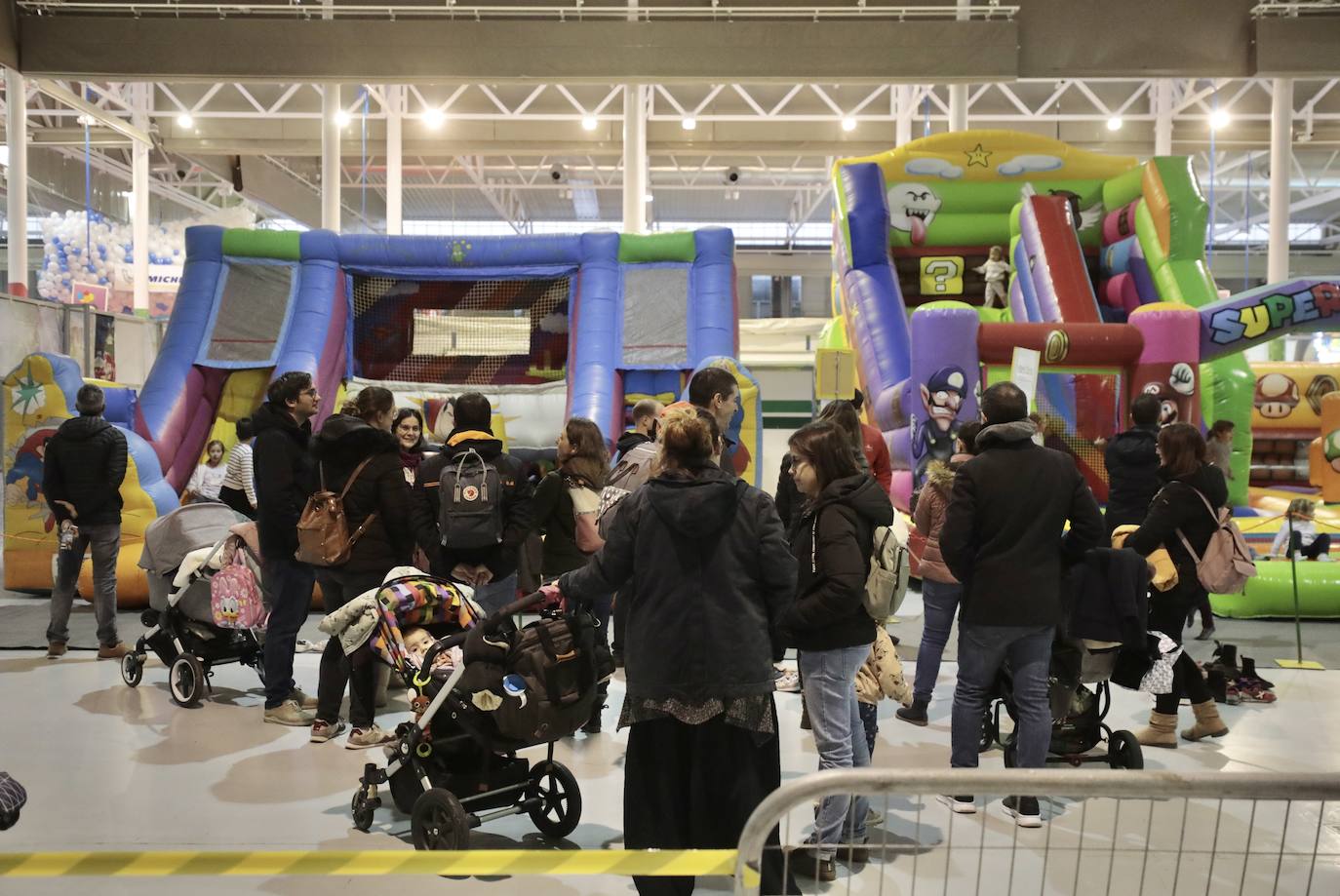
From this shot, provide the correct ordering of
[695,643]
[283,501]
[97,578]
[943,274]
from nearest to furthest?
[695,643], [283,501], [97,578], [943,274]

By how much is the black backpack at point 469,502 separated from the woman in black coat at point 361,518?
24 centimetres

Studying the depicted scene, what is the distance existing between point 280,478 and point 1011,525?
8.64 feet

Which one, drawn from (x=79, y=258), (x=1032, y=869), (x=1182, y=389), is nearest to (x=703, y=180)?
(x=79, y=258)

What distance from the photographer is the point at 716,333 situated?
8.49m

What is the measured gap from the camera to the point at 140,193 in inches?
642

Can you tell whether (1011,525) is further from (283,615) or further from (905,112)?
(905,112)

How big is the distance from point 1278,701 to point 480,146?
49.2 ft

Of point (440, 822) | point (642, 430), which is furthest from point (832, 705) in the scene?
point (642, 430)

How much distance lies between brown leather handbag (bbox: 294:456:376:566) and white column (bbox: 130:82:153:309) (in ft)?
44.7

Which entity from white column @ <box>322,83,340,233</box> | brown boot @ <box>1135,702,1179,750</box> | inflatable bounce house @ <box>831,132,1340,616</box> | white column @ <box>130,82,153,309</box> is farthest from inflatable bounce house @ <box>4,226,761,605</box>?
white column @ <box>130,82,153,309</box>

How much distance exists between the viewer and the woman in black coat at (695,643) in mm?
2654

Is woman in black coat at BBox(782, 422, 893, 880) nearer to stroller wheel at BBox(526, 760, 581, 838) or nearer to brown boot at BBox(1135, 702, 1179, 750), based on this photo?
stroller wheel at BBox(526, 760, 581, 838)

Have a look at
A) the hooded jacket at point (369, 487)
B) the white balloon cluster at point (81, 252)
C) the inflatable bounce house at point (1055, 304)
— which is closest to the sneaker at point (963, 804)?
the hooded jacket at point (369, 487)

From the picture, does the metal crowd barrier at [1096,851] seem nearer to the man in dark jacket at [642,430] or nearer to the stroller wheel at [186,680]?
the man in dark jacket at [642,430]
